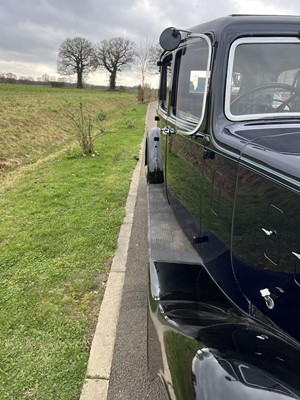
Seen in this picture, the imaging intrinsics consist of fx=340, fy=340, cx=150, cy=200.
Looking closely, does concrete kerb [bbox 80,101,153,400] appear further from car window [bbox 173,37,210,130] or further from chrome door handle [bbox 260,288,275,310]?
car window [bbox 173,37,210,130]

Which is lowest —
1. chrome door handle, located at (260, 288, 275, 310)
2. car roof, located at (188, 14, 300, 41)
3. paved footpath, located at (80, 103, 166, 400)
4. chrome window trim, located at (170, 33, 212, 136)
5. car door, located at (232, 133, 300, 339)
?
paved footpath, located at (80, 103, 166, 400)

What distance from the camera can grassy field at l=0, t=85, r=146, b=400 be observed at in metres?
2.33

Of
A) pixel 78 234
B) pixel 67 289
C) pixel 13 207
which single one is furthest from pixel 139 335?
pixel 13 207

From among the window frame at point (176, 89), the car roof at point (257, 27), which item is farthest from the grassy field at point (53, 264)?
the car roof at point (257, 27)

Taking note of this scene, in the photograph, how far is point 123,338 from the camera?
265 centimetres

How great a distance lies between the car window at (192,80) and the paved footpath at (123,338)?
5.37 ft

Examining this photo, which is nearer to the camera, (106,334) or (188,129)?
(106,334)

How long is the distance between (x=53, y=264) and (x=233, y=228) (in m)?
2.22

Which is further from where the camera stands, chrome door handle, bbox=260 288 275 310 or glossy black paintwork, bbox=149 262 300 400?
chrome door handle, bbox=260 288 275 310

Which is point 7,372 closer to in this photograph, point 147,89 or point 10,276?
point 10,276

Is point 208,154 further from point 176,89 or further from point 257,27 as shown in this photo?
point 176,89

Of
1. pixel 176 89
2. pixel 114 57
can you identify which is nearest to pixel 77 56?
pixel 114 57

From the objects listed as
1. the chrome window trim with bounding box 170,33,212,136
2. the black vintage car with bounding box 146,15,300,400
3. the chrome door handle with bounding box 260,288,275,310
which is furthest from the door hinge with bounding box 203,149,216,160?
the chrome door handle with bounding box 260,288,275,310

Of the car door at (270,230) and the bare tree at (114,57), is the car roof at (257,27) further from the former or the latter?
the bare tree at (114,57)
